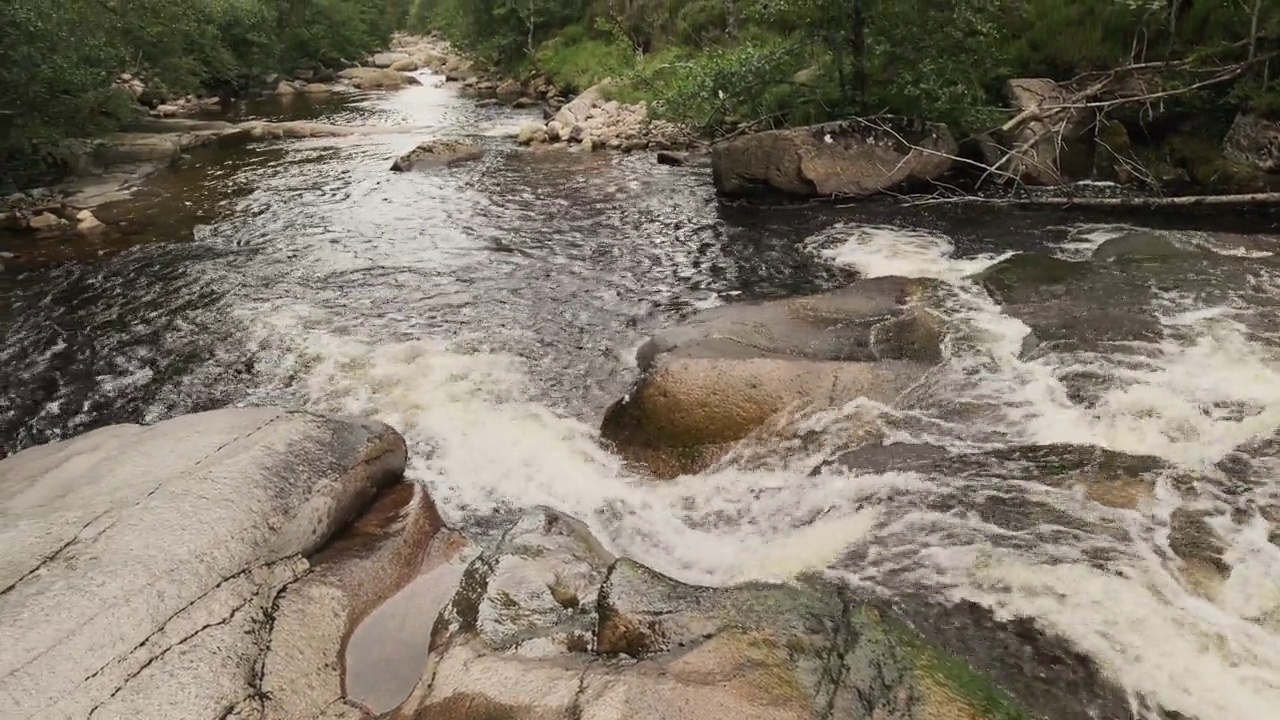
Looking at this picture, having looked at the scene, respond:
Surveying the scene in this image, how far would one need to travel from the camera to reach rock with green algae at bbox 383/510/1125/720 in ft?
11.4

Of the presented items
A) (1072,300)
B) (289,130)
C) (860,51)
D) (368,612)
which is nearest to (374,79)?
(289,130)

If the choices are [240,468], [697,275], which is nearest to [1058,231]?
[697,275]

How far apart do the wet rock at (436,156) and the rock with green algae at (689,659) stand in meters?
15.3

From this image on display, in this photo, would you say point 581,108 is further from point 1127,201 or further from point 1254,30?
point 1254,30

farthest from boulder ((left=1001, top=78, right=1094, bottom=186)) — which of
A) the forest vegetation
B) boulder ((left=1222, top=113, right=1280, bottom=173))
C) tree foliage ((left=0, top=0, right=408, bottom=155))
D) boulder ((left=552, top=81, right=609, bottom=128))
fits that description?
tree foliage ((left=0, top=0, right=408, bottom=155))

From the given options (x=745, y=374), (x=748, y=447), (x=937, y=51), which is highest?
(x=937, y=51)

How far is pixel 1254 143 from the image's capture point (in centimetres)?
1228

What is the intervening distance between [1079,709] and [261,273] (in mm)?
10868

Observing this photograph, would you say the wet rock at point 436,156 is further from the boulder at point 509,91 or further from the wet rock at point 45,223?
the boulder at point 509,91

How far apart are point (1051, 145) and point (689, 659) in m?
13.2

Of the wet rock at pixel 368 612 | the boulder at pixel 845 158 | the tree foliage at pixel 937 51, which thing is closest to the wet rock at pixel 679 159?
the tree foliage at pixel 937 51

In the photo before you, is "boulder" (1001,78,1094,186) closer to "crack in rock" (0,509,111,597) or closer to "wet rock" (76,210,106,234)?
"crack in rock" (0,509,111,597)

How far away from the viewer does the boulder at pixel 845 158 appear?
541 inches

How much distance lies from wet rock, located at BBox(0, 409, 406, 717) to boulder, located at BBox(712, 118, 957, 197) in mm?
9737
